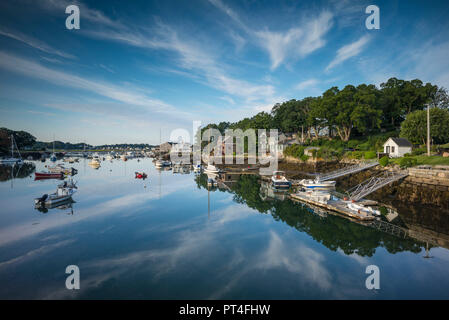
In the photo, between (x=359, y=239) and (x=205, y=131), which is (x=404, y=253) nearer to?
(x=359, y=239)

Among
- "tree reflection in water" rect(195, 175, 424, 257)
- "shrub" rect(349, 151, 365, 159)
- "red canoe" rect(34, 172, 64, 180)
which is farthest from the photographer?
"red canoe" rect(34, 172, 64, 180)

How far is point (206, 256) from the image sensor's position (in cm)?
1402

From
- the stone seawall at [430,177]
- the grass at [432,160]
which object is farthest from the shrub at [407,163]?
the stone seawall at [430,177]

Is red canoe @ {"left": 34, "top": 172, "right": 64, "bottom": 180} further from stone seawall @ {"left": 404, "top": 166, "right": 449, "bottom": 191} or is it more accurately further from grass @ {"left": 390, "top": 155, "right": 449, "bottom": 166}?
grass @ {"left": 390, "top": 155, "right": 449, "bottom": 166}

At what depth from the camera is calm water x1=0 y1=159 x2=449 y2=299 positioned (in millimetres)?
10516

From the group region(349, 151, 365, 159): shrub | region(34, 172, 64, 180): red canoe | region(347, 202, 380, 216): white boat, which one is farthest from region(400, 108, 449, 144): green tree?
region(34, 172, 64, 180): red canoe

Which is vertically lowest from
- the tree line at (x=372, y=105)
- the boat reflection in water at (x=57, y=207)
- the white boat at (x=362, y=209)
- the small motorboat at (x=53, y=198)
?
the boat reflection in water at (x=57, y=207)

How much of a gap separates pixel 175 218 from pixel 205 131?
11156 cm

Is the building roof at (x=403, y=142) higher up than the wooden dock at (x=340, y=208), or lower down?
higher up

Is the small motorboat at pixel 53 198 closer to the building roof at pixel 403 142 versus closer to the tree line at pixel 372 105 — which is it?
the building roof at pixel 403 142

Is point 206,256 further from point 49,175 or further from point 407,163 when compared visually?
point 49,175

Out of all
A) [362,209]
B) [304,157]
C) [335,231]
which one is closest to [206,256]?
[335,231]

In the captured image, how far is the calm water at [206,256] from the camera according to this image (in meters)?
10.5

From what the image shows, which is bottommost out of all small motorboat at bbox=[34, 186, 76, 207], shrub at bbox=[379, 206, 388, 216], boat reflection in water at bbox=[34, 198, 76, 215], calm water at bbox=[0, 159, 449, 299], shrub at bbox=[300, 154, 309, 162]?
calm water at bbox=[0, 159, 449, 299]
